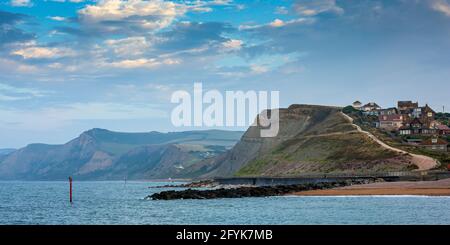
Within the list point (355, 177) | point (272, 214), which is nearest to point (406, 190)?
point (272, 214)

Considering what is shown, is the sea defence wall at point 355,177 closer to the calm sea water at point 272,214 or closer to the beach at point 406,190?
the beach at point 406,190

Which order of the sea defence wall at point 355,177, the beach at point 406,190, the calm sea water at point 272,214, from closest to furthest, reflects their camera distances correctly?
the calm sea water at point 272,214, the beach at point 406,190, the sea defence wall at point 355,177

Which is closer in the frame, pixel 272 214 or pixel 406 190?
pixel 272 214

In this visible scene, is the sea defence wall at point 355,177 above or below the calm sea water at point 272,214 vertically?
above

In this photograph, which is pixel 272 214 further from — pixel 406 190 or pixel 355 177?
pixel 355 177

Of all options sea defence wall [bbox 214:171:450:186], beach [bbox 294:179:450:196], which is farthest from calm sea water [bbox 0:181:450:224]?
sea defence wall [bbox 214:171:450:186]

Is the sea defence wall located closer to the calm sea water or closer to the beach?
the beach

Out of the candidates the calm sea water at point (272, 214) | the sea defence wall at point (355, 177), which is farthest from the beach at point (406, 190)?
the sea defence wall at point (355, 177)

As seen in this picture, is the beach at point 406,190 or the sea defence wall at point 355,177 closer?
the beach at point 406,190

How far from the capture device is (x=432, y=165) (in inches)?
6230
